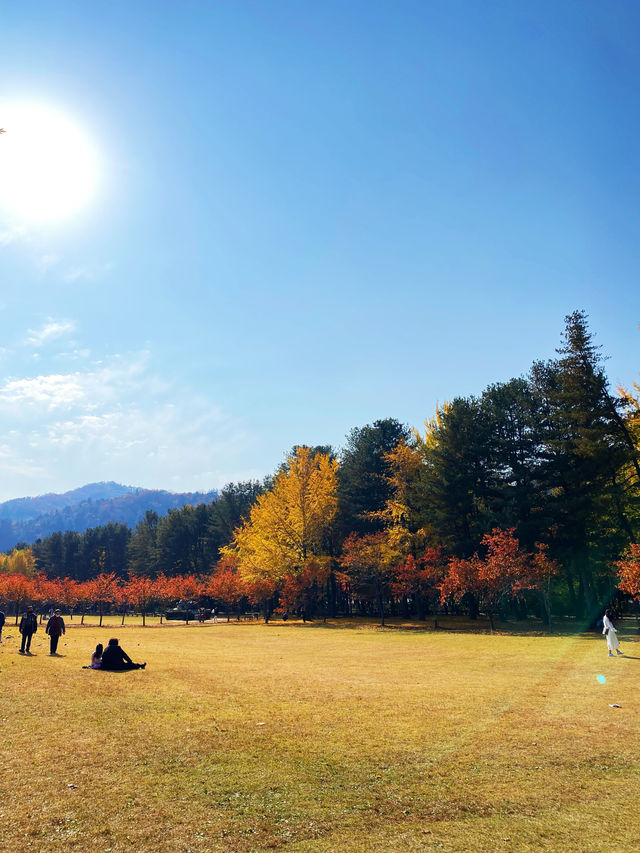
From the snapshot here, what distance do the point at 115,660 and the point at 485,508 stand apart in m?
32.0

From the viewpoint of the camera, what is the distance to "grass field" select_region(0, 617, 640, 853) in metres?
6.20

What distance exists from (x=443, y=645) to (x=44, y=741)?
2188cm

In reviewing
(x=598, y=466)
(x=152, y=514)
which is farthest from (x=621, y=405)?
(x=152, y=514)

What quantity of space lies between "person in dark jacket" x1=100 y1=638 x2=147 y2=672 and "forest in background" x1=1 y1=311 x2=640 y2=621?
80.3ft

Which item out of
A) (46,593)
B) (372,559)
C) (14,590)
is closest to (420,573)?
(372,559)

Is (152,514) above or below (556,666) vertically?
above

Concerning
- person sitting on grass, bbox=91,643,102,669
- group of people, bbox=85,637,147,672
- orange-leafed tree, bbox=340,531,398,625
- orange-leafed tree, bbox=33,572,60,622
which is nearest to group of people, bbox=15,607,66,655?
person sitting on grass, bbox=91,643,102,669

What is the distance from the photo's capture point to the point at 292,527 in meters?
49.8

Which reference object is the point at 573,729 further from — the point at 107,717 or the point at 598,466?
the point at 598,466

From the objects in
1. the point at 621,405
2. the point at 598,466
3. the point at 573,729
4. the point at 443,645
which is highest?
the point at 621,405

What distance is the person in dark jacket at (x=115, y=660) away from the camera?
672 inches

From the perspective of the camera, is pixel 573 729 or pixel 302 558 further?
pixel 302 558

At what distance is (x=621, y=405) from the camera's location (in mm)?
36562

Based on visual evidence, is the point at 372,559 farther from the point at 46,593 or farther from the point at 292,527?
the point at 46,593
